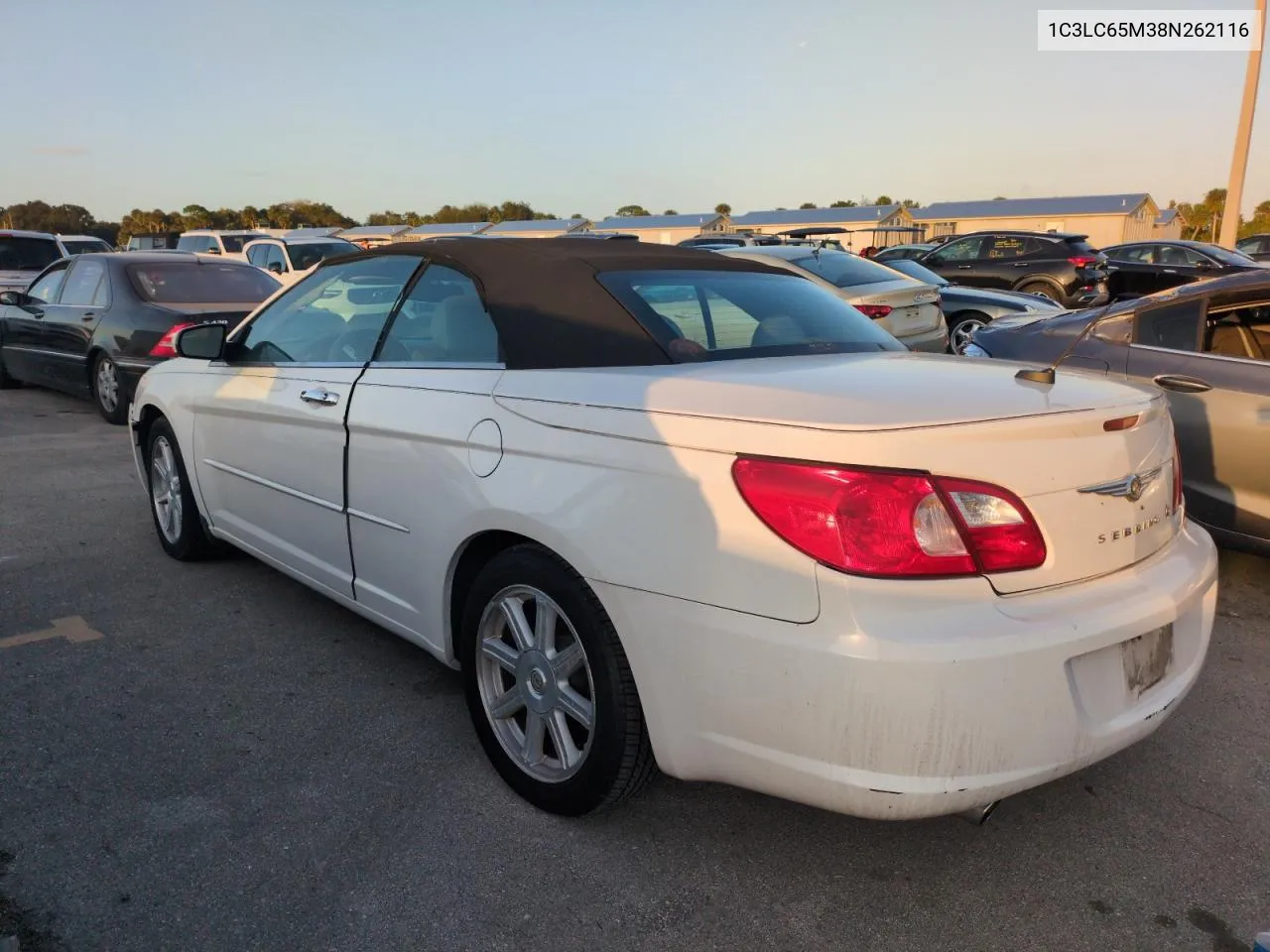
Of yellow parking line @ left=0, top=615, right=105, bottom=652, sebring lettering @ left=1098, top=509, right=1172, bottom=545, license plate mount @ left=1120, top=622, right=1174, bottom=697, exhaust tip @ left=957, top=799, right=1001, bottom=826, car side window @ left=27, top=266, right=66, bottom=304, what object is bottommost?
yellow parking line @ left=0, top=615, right=105, bottom=652

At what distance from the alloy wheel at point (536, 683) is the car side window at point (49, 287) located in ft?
28.7

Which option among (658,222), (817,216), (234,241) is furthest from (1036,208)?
(234,241)

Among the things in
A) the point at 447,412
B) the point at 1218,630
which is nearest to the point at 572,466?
the point at 447,412

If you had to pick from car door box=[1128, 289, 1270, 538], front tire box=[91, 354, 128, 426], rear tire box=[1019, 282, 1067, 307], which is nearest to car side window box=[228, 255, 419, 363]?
car door box=[1128, 289, 1270, 538]

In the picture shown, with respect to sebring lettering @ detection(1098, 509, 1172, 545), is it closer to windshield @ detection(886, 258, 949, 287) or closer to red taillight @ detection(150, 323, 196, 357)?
red taillight @ detection(150, 323, 196, 357)

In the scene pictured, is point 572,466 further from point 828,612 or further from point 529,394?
point 828,612

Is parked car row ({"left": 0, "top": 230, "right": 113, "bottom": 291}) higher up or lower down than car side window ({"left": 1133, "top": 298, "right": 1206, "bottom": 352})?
higher up

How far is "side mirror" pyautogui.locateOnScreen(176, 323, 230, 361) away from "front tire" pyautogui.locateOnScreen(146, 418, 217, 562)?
2.00 ft

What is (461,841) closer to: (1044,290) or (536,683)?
(536,683)

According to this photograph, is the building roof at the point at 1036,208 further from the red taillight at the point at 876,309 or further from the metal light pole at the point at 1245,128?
the red taillight at the point at 876,309

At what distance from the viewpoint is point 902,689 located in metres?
1.89

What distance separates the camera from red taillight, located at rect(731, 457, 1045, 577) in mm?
1948

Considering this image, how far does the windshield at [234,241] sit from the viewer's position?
21152 mm

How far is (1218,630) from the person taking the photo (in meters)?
3.92
